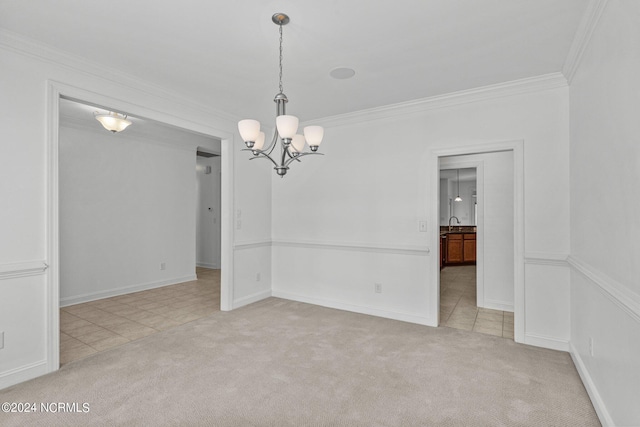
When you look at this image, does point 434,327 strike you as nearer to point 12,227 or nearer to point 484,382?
point 484,382

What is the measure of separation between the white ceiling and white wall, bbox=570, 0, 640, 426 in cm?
48

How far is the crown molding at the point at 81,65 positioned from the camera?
2.42 meters

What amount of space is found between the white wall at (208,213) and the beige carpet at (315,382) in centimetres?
410

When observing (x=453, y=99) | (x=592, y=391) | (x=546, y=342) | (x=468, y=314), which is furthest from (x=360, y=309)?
(x=453, y=99)

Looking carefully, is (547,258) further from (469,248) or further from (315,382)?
(469,248)

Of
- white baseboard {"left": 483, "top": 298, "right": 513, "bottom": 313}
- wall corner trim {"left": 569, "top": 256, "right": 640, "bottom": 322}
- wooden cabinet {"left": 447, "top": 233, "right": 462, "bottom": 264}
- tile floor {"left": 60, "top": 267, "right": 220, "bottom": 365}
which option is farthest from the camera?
wooden cabinet {"left": 447, "top": 233, "right": 462, "bottom": 264}

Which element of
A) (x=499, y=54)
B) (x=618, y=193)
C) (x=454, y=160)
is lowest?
(x=618, y=193)

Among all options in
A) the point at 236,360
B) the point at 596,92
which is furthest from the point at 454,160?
the point at 236,360

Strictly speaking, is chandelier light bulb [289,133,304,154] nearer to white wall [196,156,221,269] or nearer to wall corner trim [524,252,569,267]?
wall corner trim [524,252,569,267]

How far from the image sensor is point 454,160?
178 inches

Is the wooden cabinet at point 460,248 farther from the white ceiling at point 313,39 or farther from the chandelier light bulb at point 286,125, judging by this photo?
the chandelier light bulb at point 286,125

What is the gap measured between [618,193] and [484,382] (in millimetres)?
1588

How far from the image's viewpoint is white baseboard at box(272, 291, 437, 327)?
381 centimetres

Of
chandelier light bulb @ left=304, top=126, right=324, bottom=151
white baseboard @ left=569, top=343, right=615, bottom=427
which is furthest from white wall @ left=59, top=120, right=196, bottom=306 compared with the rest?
white baseboard @ left=569, top=343, right=615, bottom=427
